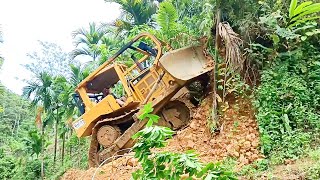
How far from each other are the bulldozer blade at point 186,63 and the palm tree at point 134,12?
7758 millimetres

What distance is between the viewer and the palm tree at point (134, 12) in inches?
627

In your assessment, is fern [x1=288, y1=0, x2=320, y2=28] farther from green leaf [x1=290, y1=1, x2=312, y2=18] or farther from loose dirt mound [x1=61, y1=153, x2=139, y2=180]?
loose dirt mound [x1=61, y1=153, x2=139, y2=180]

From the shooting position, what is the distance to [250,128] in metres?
6.88

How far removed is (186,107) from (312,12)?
347 cm

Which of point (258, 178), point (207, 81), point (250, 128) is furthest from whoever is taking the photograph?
point (207, 81)

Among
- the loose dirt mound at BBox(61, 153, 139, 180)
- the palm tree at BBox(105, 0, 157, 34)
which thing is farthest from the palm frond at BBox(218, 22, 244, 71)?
the palm tree at BBox(105, 0, 157, 34)

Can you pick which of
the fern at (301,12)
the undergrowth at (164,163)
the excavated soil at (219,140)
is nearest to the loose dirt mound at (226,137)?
the excavated soil at (219,140)

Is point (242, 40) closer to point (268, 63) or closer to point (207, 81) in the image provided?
point (268, 63)

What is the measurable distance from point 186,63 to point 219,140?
7.35ft

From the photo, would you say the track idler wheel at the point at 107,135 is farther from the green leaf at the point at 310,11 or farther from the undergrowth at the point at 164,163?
the undergrowth at the point at 164,163

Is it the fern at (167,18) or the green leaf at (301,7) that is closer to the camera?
the green leaf at (301,7)

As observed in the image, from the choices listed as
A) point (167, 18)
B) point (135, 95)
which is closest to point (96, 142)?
point (135, 95)

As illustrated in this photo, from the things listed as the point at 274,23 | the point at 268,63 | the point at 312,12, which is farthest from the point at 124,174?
the point at 312,12

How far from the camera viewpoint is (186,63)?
8461 millimetres
